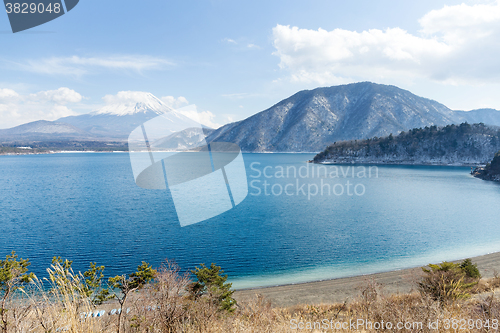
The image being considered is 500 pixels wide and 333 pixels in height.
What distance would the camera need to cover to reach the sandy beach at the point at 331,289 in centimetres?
1235

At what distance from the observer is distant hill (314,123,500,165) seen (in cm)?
9000

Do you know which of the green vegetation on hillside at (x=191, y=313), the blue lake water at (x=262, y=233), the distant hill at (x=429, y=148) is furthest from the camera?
the distant hill at (x=429, y=148)

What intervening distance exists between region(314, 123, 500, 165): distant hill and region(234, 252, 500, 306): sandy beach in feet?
299

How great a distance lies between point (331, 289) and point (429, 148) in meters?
106

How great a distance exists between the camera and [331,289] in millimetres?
13367

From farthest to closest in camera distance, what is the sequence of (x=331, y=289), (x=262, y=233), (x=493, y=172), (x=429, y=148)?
(x=429, y=148), (x=493, y=172), (x=262, y=233), (x=331, y=289)

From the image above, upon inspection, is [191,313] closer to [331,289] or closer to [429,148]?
[331,289]

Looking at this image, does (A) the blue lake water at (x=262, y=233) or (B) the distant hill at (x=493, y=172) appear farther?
(B) the distant hill at (x=493, y=172)

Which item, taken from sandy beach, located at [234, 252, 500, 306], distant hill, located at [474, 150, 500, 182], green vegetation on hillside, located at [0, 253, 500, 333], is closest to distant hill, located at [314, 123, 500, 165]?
distant hill, located at [474, 150, 500, 182]

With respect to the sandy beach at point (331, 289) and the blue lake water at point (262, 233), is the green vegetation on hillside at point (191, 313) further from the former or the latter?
the blue lake water at point (262, 233)

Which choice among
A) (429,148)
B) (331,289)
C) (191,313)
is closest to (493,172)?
(429,148)

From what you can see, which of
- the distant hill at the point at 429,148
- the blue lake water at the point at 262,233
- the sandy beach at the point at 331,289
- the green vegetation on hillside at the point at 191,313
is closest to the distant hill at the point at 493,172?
the blue lake water at the point at 262,233

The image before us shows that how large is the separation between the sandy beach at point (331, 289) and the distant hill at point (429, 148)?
91.0m

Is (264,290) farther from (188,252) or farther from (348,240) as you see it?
(348,240)
